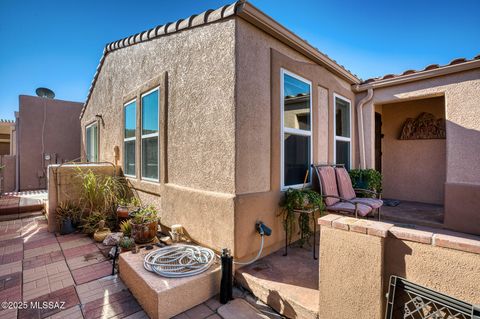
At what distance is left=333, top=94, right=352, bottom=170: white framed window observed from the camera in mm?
5309

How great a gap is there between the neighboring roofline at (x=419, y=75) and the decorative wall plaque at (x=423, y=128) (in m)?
1.92

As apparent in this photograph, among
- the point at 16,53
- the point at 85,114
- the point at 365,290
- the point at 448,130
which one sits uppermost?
Answer: the point at 16,53

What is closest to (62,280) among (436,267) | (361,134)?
(436,267)

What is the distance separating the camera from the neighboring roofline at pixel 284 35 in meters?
3.01

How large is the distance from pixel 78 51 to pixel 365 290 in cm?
1217

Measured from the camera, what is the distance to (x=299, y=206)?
3.44 m

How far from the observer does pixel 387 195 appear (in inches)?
284

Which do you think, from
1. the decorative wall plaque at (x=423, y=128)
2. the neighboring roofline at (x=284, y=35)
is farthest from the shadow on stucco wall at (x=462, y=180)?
the neighboring roofline at (x=284, y=35)

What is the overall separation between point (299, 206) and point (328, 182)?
1186mm

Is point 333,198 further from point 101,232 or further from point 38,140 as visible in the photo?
point 38,140

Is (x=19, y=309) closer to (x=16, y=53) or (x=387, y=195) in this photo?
(x=387, y=195)

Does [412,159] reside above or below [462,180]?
above

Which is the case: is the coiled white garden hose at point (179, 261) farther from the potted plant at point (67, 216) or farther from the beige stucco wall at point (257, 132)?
the potted plant at point (67, 216)

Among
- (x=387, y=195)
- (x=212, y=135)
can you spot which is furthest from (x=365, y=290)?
(x=387, y=195)
